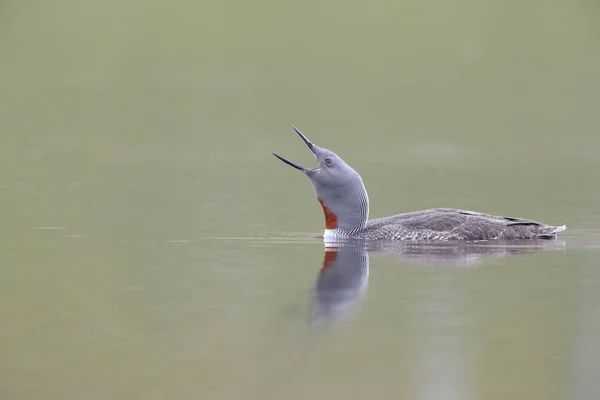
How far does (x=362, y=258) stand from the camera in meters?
8.90

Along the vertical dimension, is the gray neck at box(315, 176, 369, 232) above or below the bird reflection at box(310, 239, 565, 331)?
above

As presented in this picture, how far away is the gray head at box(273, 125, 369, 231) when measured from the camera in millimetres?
9625

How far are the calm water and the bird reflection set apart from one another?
33 mm

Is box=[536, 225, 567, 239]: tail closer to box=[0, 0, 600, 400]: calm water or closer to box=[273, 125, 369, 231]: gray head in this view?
box=[0, 0, 600, 400]: calm water

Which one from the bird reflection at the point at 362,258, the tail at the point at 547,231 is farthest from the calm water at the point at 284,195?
the tail at the point at 547,231

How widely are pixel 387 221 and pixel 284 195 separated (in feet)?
11.8

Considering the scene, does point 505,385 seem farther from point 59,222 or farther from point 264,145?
point 264,145

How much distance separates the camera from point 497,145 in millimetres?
19672

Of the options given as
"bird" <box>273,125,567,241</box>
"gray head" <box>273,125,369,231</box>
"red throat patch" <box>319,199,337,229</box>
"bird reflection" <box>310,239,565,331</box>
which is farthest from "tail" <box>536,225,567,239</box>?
"red throat patch" <box>319,199,337,229</box>

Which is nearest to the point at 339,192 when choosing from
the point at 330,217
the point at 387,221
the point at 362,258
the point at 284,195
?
the point at 330,217

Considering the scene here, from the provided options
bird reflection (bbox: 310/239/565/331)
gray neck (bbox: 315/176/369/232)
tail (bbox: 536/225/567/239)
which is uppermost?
gray neck (bbox: 315/176/369/232)

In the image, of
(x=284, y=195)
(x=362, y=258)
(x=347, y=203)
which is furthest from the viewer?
(x=284, y=195)

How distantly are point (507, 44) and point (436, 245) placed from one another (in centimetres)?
2038

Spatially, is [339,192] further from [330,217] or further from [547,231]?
[547,231]
